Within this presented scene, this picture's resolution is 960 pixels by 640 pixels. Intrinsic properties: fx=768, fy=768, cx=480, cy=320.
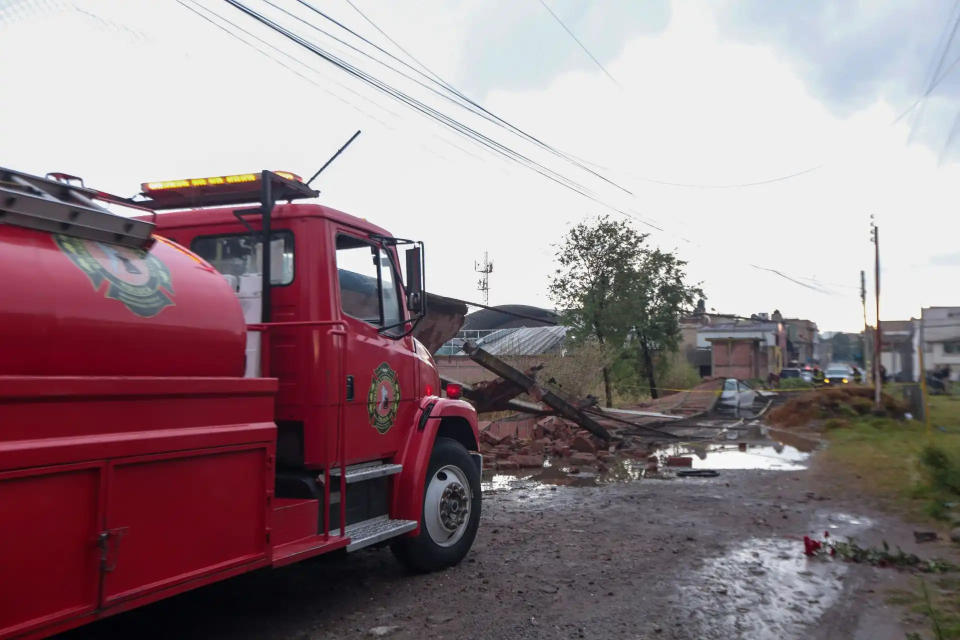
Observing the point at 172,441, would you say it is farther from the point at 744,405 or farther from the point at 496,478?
the point at 744,405

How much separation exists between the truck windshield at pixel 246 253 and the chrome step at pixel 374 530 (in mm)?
1857

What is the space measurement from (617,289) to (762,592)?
88.9 ft

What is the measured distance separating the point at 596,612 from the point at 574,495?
5.62 metres

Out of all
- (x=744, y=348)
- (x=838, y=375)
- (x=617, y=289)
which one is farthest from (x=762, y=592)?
(x=744, y=348)

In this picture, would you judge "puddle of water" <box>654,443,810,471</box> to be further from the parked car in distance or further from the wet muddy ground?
the parked car in distance

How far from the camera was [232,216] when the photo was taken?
5809 mm

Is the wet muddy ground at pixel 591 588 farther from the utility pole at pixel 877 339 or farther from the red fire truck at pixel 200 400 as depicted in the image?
the utility pole at pixel 877 339

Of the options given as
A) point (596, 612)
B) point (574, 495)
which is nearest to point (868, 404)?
point (574, 495)

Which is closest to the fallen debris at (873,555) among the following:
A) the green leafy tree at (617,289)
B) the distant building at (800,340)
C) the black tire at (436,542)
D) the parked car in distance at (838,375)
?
the black tire at (436,542)

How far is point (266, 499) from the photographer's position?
452 cm

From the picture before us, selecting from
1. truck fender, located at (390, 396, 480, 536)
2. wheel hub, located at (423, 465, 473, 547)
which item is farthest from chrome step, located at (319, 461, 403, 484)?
wheel hub, located at (423, 465, 473, 547)

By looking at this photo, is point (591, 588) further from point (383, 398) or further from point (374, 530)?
point (383, 398)

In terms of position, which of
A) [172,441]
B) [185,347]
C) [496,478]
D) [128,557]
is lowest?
[496,478]

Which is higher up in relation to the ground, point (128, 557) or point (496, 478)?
point (128, 557)
